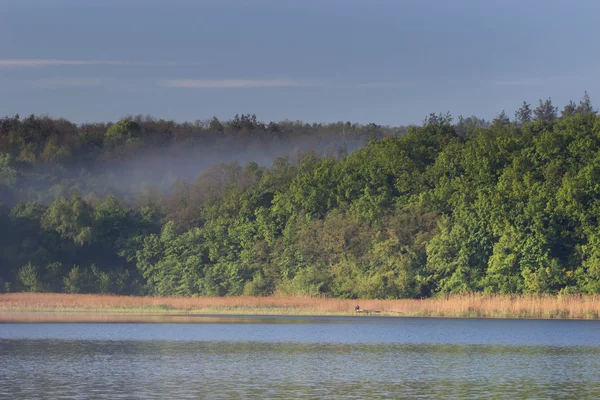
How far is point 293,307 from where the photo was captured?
68.4 m

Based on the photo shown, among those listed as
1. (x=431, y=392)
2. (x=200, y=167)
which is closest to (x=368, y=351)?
(x=431, y=392)

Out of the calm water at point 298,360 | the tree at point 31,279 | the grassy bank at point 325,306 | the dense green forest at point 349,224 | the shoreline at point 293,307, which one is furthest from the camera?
the tree at point 31,279

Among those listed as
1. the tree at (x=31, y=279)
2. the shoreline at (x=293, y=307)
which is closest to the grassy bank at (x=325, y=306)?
the shoreline at (x=293, y=307)

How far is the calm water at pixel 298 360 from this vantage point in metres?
27.6

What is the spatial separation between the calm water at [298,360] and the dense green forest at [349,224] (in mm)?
19879

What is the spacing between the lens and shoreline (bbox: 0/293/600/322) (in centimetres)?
5906

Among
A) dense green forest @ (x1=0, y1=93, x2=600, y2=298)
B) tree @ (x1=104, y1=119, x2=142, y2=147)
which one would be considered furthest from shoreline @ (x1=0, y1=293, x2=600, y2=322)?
tree @ (x1=104, y1=119, x2=142, y2=147)

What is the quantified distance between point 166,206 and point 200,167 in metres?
24.6

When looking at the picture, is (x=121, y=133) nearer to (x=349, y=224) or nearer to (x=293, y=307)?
(x=349, y=224)

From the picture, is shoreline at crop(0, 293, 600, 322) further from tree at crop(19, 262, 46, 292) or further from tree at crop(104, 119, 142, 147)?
tree at crop(104, 119, 142, 147)

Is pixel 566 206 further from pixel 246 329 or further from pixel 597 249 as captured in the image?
pixel 246 329

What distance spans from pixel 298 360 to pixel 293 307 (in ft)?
109

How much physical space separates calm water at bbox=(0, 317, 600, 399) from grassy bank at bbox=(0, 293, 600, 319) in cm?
471

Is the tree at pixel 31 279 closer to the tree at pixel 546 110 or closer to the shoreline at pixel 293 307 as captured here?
the shoreline at pixel 293 307
